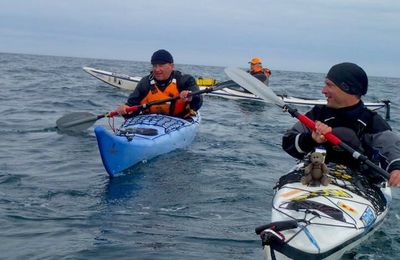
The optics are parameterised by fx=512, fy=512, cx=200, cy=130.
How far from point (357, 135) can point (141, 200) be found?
2357 mm

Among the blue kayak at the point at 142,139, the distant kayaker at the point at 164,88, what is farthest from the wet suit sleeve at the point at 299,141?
the distant kayaker at the point at 164,88

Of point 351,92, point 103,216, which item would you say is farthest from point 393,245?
point 103,216

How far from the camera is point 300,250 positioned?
321cm

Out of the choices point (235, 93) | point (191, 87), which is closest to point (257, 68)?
point (235, 93)

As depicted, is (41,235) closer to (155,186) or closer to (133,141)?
(155,186)

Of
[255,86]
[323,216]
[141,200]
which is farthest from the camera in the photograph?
[255,86]

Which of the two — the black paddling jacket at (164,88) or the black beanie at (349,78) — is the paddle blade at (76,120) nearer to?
the black paddling jacket at (164,88)

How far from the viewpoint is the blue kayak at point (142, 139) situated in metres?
6.46

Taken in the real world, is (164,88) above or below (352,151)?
above

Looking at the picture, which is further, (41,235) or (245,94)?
(245,94)

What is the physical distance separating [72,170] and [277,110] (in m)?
10.1

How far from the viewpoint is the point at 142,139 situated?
7.25m

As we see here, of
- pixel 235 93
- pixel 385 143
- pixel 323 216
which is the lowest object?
pixel 235 93

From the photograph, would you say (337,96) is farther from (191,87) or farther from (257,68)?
(257,68)
